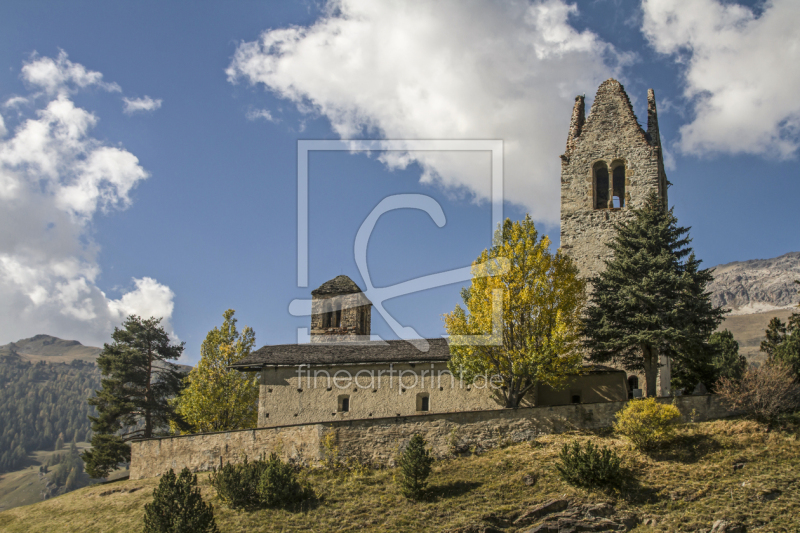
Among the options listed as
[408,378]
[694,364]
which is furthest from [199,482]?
[694,364]

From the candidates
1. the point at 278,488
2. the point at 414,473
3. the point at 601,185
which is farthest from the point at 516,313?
the point at 601,185

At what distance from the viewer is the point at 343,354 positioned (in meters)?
29.9

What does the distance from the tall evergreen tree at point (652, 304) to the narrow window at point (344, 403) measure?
504 inches

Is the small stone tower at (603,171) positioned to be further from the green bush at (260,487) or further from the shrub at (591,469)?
the green bush at (260,487)

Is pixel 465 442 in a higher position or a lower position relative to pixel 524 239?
lower

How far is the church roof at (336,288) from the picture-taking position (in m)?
38.6

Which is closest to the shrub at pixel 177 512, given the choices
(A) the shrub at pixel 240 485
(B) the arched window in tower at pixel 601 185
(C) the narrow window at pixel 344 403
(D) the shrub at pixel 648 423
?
(A) the shrub at pixel 240 485

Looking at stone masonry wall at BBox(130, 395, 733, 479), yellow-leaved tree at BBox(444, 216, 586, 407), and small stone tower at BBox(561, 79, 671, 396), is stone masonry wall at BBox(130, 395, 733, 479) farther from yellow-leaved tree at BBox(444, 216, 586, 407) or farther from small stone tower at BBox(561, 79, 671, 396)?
small stone tower at BBox(561, 79, 671, 396)

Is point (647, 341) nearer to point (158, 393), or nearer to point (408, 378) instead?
point (408, 378)

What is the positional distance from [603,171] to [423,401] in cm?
2077

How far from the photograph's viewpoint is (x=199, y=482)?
2378cm

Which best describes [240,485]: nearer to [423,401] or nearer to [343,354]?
[343,354]

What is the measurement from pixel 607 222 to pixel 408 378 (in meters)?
16.8

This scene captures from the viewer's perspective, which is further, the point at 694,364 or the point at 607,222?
the point at 607,222
